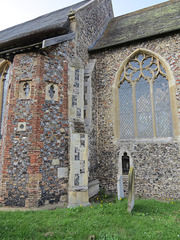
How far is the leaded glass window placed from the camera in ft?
22.9

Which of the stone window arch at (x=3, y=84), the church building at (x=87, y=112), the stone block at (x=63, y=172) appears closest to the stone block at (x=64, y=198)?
the church building at (x=87, y=112)

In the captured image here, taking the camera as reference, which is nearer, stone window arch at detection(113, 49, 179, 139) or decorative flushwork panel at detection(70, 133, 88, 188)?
decorative flushwork panel at detection(70, 133, 88, 188)

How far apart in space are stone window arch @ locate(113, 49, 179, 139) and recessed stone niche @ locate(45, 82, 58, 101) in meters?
2.95

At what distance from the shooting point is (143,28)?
8.48m

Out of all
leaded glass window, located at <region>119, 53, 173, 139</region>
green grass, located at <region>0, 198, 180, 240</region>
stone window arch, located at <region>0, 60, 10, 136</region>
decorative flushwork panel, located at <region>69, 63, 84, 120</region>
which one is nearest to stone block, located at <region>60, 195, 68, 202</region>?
green grass, located at <region>0, 198, 180, 240</region>

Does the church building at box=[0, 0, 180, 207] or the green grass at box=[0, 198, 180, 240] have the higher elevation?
the church building at box=[0, 0, 180, 207]

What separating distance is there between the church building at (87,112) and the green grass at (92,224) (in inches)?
39.6

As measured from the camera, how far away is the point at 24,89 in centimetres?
595

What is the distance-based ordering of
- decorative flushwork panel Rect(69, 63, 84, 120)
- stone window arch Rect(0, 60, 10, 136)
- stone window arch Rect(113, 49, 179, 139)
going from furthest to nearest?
stone window arch Rect(0, 60, 10, 136) → stone window arch Rect(113, 49, 179, 139) → decorative flushwork panel Rect(69, 63, 84, 120)

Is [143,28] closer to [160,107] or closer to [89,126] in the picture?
[160,107]

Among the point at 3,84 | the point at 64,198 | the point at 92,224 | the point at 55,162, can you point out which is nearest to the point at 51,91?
the point at 55,162

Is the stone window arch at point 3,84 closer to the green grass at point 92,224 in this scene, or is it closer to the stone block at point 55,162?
the stone block at point 55,162

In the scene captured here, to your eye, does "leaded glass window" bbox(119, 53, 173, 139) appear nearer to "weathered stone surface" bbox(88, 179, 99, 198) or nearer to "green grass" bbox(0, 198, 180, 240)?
"weathered stone surface" bbox(88, 179, 99, 198)

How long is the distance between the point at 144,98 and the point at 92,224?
5499 mm
